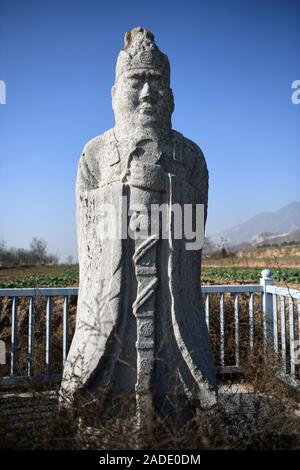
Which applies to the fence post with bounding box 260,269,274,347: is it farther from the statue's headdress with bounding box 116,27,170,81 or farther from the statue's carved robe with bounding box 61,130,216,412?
the statue's headdress with bounding box 116,27,170,81

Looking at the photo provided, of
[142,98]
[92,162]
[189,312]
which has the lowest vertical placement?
[189,312]

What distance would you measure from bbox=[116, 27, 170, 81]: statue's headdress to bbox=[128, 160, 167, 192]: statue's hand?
715 millimetres

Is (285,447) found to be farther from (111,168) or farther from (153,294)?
(111,168)

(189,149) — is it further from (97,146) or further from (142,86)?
(97,146)

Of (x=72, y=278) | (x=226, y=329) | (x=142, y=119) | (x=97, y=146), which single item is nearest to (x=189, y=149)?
(x=142, y=119)

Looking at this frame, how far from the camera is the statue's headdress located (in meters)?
2.73

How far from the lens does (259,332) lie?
5.86 meters

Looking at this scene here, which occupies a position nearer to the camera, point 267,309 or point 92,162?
point 92,162

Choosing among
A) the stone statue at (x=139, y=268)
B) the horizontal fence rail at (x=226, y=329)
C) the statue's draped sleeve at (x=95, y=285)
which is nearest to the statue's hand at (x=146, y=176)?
the stone statue at (x=139, y=268)

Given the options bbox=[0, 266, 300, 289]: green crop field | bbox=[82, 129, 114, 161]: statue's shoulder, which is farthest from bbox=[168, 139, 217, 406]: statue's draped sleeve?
bbox=[0, 266, 300, 289]: green crop field

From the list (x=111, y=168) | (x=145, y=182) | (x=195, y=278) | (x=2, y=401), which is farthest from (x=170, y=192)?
(x=2, y=401)

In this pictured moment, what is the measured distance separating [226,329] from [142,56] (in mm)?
4930

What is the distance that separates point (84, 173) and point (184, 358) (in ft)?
4.82

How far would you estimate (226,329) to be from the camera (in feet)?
21.4
